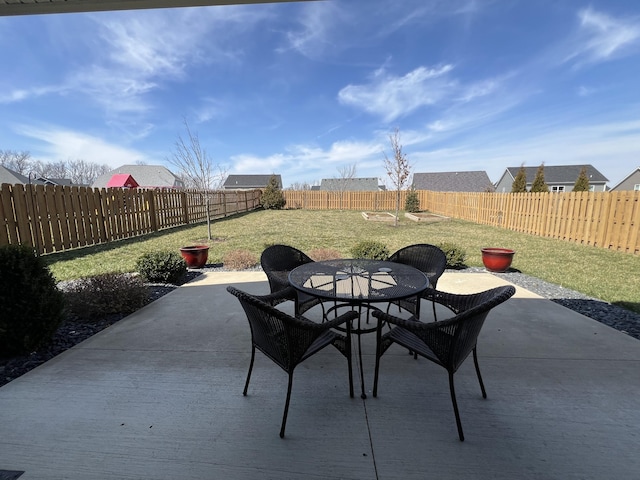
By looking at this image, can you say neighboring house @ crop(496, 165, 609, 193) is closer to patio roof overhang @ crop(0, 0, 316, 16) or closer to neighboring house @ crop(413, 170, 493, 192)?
neighboring house @ crop(413, 170, 493, 192)

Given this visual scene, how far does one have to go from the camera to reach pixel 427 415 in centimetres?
175

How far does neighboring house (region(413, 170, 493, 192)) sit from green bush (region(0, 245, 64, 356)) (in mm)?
40815

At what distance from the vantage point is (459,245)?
26.9 ft

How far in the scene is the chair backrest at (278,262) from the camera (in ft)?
9.55

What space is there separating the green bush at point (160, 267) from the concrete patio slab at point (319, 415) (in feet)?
5.95

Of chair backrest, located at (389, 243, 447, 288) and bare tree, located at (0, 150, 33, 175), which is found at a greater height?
bare tree, located at (0, 150, 33, 175)

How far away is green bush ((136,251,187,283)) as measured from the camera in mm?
4488

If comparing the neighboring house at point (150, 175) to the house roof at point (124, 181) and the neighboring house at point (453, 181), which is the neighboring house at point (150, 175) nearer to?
the house roof at point (124, 181)

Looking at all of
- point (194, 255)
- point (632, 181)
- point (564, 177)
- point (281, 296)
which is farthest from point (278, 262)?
point (632, 181)

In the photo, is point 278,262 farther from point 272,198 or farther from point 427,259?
point 272,198

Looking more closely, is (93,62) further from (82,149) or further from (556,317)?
(82,149)

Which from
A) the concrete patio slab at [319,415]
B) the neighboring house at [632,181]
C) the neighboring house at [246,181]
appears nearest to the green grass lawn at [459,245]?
the concrete patio slab at [319,415]

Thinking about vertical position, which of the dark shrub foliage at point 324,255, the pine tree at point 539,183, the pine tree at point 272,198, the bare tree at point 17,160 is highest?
the bare tree at point 17,160

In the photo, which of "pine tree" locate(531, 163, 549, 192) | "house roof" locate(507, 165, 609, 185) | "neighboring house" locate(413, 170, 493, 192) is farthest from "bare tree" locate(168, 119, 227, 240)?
"house roof" locate(507, 165, 609, 185)
